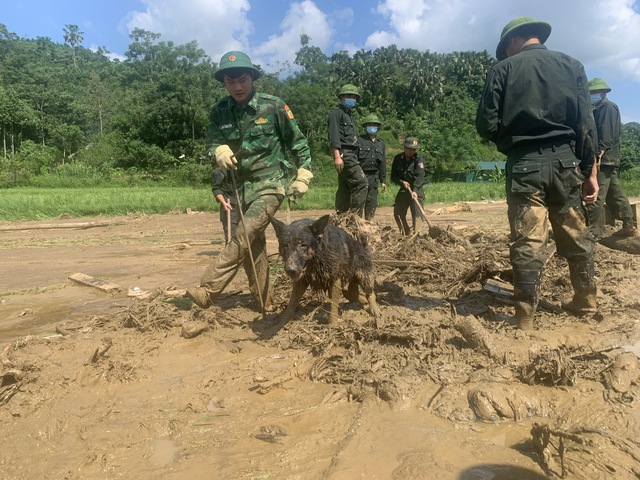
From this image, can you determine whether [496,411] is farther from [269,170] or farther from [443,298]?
[269,170]

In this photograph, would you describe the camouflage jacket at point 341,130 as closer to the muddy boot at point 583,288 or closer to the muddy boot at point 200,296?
the muddy boot at point 200,296

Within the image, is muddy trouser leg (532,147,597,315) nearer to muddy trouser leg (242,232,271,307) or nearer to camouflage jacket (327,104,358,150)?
muddy trouser leg (242,232,271,307)

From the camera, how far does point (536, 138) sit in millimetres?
3785

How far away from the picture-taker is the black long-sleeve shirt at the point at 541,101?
3.74 meters

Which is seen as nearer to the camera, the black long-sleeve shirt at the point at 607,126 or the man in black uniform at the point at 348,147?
the black long-sleeve shirt at the point at 607,126

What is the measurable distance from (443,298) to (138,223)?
11.9 metres

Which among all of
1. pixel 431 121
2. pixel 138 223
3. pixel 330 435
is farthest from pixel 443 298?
pixel 431 121

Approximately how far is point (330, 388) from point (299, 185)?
213 cm

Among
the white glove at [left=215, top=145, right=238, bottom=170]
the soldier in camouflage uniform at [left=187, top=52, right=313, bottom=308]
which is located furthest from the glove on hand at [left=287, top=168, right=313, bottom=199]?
the white glove at [left=215, top=145, right=238, bottom=170]

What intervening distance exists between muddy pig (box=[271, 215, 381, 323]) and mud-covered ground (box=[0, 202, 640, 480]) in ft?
0.81

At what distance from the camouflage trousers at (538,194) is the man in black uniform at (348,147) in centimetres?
439

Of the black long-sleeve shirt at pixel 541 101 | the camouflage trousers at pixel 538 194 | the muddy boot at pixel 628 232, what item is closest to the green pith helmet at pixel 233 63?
the black long-sleeve shirt at pixel 541 101

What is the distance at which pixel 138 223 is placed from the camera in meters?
14.6

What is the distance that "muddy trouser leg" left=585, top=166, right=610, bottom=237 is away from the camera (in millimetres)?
6930
